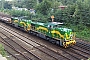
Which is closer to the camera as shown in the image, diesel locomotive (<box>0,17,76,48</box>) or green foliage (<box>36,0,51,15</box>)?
diesel locomotive (<box>0,17,76,48</box>)

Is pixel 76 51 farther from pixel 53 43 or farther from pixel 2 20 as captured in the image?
pixel 2 20

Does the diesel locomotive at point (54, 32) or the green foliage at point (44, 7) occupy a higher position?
the green foliage at point (44, 7)

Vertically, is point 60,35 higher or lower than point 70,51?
higher

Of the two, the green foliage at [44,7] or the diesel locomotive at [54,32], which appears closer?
the diesel locomotive at [54,32]

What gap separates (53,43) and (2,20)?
899 inches

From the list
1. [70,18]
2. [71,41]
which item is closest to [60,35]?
[71,41]

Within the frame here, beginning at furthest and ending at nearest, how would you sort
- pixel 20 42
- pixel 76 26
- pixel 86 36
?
pixel 76 26, pixel 86 36, pixel 20 42

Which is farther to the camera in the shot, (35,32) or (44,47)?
(35,32)

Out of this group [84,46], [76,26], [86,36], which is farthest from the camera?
[76,26]

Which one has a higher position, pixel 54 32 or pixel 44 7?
pixel 44 7

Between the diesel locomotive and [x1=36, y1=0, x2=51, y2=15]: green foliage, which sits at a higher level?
[x1=36, y1=0, x2=51, y2=15]: green foliage

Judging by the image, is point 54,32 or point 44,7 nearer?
point 54,32

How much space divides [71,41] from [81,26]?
8.71m

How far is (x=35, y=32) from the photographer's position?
89.4 feet
